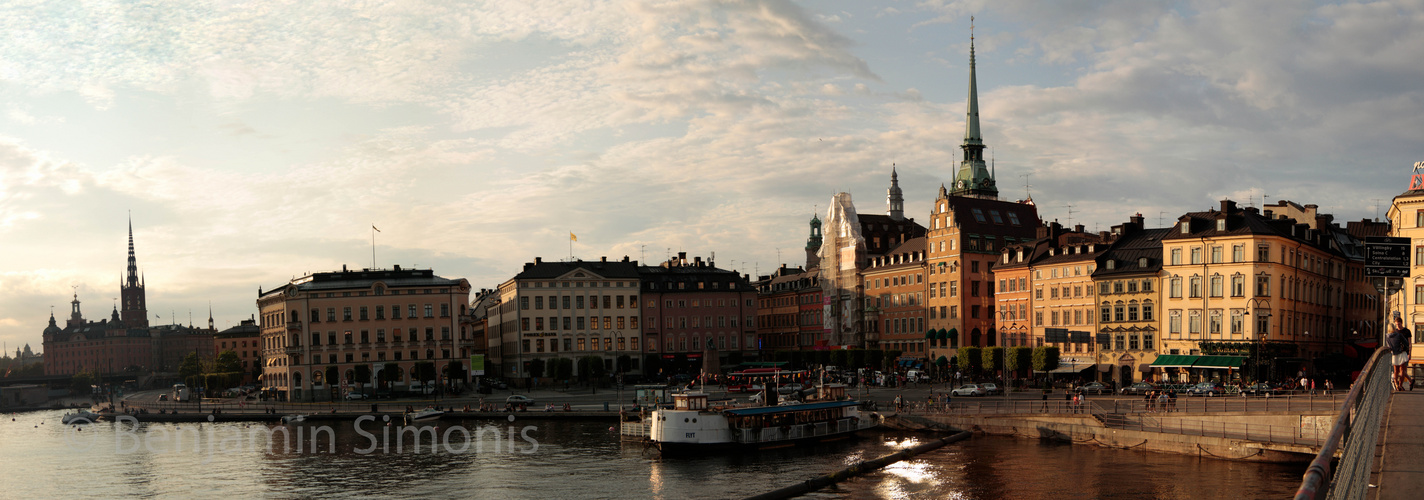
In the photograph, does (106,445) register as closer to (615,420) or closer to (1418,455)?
(615,420)

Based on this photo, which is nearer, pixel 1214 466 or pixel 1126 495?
pixel 1126 495

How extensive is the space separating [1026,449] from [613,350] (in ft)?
252

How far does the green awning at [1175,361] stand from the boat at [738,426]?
32248mm

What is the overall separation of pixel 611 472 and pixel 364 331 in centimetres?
7197

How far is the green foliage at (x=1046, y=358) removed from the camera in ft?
323

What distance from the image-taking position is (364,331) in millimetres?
124562

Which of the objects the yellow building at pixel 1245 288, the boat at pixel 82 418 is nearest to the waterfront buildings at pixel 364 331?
the boat at pixel 82 418

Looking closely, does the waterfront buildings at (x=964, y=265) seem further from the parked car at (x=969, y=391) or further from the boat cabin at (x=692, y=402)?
the boat cabin at (x=692, y=402)

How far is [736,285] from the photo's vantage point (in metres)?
145

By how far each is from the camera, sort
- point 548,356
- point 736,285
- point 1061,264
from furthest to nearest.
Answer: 1. point 736,285
2. point 548,356
3. point 1061,264

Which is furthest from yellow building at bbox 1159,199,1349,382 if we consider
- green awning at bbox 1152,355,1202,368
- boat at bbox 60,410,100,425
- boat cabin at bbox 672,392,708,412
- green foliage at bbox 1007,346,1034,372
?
boat at bbox 60,410,100,425

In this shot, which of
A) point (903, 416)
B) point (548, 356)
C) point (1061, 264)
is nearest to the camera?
point (903, 416)

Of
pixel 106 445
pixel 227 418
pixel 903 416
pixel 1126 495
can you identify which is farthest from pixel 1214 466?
pixel 227 418

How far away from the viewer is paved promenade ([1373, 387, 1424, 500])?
13.8 meters
